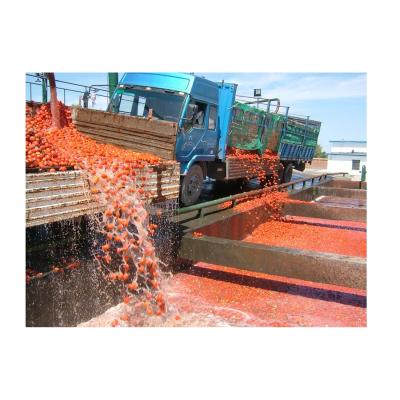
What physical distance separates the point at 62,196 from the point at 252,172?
298 inches

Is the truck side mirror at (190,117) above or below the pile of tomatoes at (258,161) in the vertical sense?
above

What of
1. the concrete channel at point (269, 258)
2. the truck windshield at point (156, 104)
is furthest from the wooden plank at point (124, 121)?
the truck windshield at point (156, 104)

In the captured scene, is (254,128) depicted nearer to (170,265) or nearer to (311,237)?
(311,237)

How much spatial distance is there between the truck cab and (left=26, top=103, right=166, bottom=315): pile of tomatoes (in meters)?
2.52

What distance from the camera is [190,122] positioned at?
7.04 m

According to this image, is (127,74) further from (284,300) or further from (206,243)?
(284,300)

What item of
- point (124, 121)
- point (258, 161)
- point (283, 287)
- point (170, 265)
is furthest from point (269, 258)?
point (258, 161)

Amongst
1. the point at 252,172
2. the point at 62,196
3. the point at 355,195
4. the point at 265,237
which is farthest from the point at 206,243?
the point at 355,195

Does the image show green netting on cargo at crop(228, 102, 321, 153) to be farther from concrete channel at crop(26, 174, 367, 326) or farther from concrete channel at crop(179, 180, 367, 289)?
concrete channel at crop(26, 174, 367, 326)

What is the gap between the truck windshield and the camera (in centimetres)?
670

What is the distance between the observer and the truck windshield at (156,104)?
6.70 m

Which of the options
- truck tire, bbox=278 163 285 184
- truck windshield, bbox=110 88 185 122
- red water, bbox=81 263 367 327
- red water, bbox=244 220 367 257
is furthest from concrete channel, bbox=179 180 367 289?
truck tire, bbox=278 163 285 184

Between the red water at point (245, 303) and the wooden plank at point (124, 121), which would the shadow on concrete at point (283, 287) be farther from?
the wooden plank at point (124, 121)

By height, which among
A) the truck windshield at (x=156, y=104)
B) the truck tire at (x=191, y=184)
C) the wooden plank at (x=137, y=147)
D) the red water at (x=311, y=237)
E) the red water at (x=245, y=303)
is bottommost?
the red water at (x=245, y=303)
